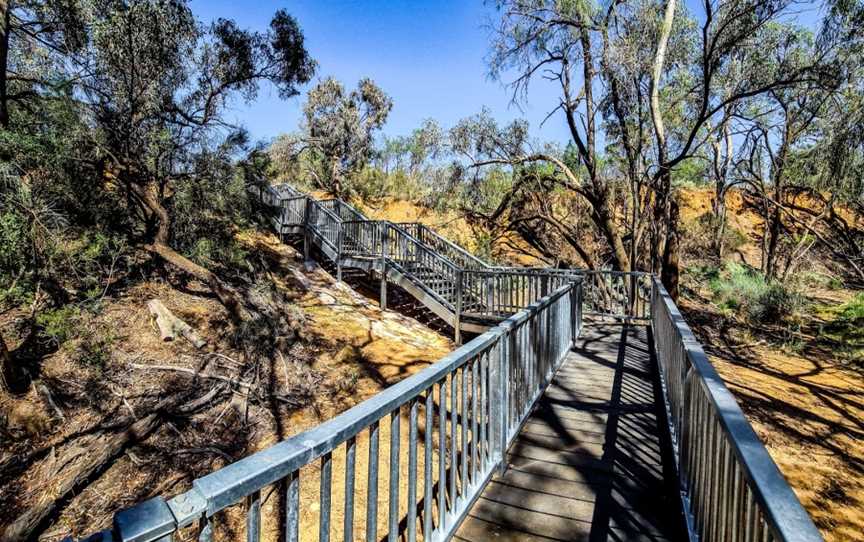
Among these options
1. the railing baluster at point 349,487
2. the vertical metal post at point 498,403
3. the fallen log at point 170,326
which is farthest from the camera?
the fallen log at point 170,326

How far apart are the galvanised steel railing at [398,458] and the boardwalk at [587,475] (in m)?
0.17

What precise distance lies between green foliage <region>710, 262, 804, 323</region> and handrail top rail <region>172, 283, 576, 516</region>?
553 inches

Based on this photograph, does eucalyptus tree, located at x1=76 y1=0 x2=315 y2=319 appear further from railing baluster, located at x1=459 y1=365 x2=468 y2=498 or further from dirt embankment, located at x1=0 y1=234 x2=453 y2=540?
railing baluster, located at x1=459 y1=365 x2=468 y2=498

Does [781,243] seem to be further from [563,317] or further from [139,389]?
[139,389]


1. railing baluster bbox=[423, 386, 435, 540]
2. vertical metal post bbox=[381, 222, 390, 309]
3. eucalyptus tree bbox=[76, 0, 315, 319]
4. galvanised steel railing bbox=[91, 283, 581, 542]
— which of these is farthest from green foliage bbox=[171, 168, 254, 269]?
railing baluster bbox=[423, 386, 435, 540]

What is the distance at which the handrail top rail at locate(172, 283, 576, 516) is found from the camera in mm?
1046

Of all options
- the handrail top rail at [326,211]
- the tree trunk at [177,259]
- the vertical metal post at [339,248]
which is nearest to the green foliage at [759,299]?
the vertical metal post at [339,248]

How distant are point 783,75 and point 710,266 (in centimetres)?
979

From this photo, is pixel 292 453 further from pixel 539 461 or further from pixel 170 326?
pixel 170 326

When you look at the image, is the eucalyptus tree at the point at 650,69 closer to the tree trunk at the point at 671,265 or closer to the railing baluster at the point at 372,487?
the tree trunk at the point at 671,265

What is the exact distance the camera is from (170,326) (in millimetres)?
7164

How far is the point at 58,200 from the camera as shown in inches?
250

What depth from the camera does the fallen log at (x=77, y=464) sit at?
12.1 feet

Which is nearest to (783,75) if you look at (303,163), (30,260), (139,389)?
(139,389)
